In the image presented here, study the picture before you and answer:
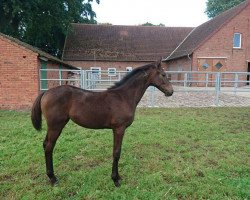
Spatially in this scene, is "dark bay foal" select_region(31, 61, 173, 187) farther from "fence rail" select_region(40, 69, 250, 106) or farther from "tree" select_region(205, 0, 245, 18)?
"tree" select_region(205, 0, 245, 18)

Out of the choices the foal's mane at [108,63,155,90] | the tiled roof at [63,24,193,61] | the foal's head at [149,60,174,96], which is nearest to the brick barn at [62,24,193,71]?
the tiled roof at [63,24,193,61]

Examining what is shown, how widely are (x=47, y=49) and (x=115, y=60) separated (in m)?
7.97

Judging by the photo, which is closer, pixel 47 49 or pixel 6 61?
pixel 6 61

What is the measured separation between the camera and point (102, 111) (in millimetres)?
3887

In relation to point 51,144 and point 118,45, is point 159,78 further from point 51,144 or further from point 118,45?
point 118,45

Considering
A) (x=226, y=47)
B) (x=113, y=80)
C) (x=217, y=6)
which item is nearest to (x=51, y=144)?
(x=113, y=80)

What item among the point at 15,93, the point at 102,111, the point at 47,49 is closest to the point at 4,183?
the point at 102,111

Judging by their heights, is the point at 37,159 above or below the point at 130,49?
below

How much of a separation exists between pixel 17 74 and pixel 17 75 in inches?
1.6

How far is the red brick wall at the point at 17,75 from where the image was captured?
34.4 feet

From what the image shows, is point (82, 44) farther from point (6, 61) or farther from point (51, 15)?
point (6, 61)

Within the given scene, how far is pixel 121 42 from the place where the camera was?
105ft

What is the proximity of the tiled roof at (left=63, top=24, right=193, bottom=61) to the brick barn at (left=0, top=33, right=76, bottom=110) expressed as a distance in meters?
18.6

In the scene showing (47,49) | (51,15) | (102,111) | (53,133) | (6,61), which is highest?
(51,15)
